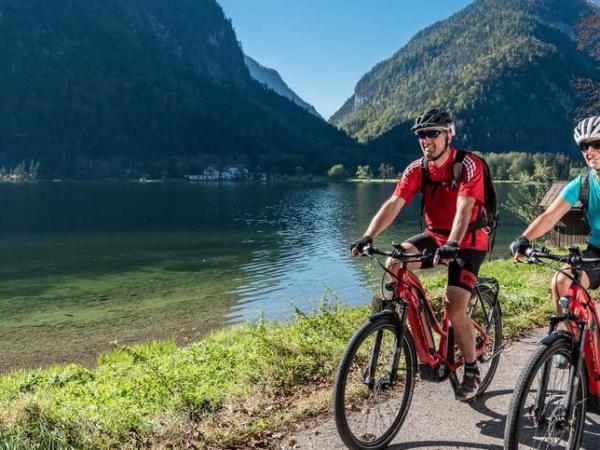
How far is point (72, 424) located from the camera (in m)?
4.74

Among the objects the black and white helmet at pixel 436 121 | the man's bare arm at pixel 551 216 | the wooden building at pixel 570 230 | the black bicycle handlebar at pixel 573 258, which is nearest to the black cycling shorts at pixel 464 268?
the man's bare arm at pixel 551 216

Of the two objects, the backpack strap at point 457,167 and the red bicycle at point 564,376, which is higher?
the backpack strap at point 457,167

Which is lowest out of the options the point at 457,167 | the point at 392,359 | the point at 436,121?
the point at 392,359

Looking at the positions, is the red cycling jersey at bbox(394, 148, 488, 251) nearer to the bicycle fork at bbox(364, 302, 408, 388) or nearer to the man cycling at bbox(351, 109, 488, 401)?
the man cycling at bbox(351, 109, 488, 401)

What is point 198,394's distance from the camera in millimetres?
5902

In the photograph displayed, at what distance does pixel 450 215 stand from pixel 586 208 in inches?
45.7

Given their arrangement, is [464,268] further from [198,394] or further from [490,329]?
[198,394]

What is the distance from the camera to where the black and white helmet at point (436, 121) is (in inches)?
194

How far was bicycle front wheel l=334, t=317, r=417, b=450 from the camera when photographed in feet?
15.1

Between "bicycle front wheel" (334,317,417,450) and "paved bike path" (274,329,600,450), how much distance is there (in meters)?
0.17

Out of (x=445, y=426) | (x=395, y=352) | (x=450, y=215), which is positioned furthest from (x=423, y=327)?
(x=450, y=215)

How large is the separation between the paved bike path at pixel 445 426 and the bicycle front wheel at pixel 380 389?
0.17m

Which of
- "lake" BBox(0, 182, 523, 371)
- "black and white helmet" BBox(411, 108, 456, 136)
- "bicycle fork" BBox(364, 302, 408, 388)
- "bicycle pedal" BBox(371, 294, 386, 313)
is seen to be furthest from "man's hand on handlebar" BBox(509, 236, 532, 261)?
"lake" BBox(0, 182, 523, 371)

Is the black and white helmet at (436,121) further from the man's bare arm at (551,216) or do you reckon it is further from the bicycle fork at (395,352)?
the bicycle fork at (395,352)
